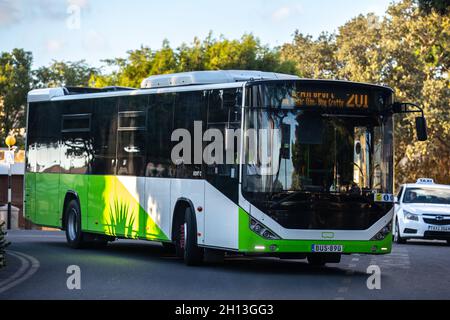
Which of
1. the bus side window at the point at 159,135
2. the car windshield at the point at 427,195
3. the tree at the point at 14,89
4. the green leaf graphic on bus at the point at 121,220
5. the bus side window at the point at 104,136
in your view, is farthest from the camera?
the tree at the point at 14,89

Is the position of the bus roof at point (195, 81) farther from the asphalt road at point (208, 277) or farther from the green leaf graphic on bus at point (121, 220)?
the asphalt road at point (208, 277)

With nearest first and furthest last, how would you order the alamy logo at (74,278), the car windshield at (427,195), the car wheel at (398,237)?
the alamy logo at (74,278) → the car wheel at (398,237) → the car windshield at (427,195)

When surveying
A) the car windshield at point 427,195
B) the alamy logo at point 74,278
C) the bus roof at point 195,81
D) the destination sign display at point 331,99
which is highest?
the bus roof at point 195,81

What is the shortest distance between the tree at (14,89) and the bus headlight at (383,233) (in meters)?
80.9

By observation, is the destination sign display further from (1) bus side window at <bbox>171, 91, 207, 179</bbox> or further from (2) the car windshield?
(2) the car windshield

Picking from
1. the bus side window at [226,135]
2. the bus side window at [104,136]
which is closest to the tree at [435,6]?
the bus side window at [104,136]

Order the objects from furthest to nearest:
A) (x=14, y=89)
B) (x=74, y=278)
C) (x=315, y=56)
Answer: (x=14, y=89)
(x=315, y=56)
(x=74, y=278)

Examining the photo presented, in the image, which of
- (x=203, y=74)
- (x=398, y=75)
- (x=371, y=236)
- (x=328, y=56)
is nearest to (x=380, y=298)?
(x=371, y=236)

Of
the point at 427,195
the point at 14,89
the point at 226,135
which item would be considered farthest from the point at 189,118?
the point at 14,89

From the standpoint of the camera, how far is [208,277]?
1769 cm

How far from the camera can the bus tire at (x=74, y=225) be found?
25438 mm

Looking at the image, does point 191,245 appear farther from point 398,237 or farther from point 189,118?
point 398,237

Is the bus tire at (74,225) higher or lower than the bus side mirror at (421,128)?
lower

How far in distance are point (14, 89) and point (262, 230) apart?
8254cm
